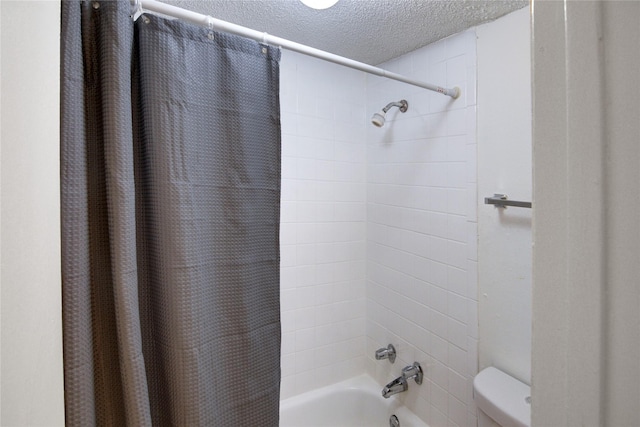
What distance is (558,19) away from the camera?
27 cm

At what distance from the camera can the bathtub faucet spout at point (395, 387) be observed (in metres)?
1.80

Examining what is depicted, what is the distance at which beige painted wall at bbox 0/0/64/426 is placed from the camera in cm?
39

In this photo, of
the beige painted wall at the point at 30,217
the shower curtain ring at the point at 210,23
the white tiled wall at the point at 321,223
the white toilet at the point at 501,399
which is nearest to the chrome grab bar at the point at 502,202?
the white toilet at the point at 501,399

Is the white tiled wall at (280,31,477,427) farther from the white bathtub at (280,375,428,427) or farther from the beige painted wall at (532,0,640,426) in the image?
the beige painted wall at (532,0,640,426)

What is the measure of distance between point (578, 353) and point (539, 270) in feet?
0.23

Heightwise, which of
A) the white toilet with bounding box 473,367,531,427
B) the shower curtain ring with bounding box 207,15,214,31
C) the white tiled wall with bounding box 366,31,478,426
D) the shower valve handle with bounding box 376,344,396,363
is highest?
the shower curtain ring with bounding box 207,15,214,31

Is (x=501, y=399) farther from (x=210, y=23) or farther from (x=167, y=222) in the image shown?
(x=210, y=23)

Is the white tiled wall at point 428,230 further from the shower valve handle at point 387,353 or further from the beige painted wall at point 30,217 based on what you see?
the beige painted wall at point 30,217

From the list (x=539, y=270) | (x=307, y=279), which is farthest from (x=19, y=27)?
(x=307, y=279)

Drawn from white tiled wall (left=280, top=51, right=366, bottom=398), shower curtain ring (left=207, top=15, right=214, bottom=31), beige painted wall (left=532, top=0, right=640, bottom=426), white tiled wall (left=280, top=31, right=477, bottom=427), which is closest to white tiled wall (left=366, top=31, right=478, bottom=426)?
white tiled wall (left=280, top=31, right=477, bottom=427)

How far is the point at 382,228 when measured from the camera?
2.03 metres

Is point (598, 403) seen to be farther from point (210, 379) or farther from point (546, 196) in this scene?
point (210, 379)

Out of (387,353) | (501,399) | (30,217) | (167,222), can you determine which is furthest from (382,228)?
(30,217)

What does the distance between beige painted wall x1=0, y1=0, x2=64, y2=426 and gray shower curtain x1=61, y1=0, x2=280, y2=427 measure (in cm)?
13
